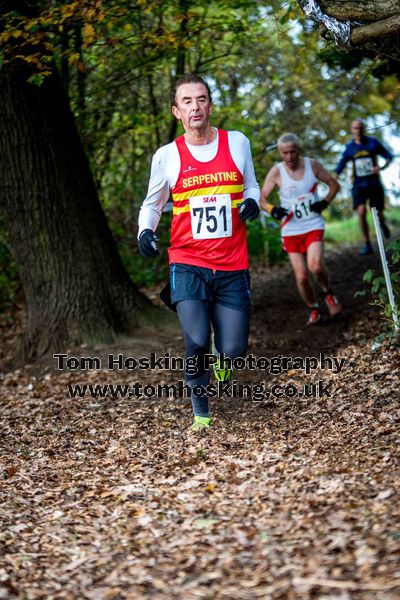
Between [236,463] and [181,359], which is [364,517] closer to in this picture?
[236,463]

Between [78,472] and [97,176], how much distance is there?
295 inches

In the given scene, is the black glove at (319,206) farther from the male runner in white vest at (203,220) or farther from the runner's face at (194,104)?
the runner's face at (194,104)

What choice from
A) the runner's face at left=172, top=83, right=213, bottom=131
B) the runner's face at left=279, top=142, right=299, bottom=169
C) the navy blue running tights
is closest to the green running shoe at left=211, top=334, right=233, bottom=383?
the navy blue running tights

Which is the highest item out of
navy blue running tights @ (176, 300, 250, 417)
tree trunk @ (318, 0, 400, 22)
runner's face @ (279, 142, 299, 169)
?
tree trunk @ (318, 0, 400, 22)

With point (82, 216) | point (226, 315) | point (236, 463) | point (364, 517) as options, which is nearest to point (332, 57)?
point (82, 216)

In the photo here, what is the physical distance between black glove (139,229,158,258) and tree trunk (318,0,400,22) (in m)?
1.95

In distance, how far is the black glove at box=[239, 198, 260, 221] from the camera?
5.10 meters

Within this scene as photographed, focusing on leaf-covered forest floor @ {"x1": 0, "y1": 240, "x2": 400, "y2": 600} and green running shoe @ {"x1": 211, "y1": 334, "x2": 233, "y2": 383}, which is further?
green running shoe @ {"x1": 211, "y1": 334, "x2": 233, "y2": 383}

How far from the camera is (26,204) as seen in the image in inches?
322

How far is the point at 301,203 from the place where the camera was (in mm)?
8562

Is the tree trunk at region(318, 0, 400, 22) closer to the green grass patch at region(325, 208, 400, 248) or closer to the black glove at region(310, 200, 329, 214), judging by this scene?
the black glove at region(310, 200, 329, 214)

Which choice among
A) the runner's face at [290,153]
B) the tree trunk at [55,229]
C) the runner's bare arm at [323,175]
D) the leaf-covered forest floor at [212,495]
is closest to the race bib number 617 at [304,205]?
the runner's bare arm at [323,175]

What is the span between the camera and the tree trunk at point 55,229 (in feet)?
26.4

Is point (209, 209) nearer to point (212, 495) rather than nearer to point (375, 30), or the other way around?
point (375, 30)
